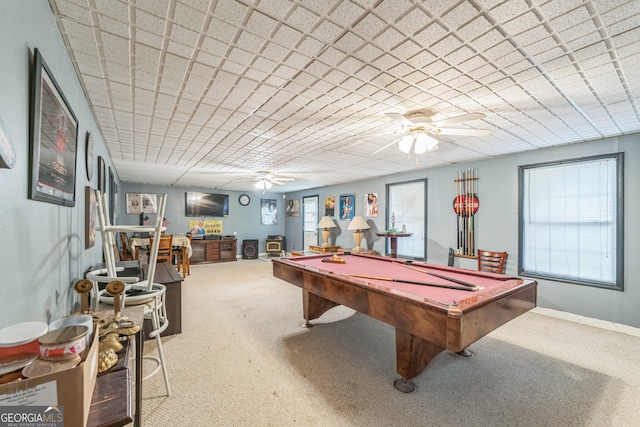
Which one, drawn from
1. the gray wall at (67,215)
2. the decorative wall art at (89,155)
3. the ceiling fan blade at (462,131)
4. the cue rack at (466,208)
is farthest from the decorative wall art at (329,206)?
the decorative wall art at (89,155)

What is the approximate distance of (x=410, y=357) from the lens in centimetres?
207

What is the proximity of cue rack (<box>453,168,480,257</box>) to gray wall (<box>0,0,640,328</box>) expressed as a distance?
10 cm

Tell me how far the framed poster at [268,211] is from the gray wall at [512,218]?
4.26m

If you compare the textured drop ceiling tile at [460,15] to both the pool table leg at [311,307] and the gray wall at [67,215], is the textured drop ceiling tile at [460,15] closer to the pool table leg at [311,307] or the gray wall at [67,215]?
the gray wall at [67,215]

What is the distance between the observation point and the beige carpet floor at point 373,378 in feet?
5.81

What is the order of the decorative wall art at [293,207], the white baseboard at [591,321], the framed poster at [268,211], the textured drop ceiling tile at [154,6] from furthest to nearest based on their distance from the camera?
the framed poster at [268,211], the decorative wall art at [293,207], the white baseboard at [591,321], the textured drop ceiling tile at [154,6]

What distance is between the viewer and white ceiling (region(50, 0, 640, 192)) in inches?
52.4

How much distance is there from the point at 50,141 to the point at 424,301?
82.5 inches

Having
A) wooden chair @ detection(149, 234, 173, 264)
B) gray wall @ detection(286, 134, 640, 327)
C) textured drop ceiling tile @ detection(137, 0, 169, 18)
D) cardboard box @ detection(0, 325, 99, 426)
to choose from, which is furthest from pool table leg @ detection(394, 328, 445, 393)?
wooden chair @ detection(149, 234, 173, 264)

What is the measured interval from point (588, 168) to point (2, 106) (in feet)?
16.4

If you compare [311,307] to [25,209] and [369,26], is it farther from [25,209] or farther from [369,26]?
[369,26]

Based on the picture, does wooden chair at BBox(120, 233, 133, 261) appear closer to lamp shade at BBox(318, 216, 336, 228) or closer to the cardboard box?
lamp shade at BBox(318, 216, 336, 228)

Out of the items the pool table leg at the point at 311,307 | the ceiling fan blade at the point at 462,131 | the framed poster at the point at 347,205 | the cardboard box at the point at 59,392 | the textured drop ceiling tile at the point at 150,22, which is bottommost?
the pool table leg at the point at 311,307

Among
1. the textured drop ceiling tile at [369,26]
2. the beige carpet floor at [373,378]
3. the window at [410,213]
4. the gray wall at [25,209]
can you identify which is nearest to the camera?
the gray wall at [25,209]
